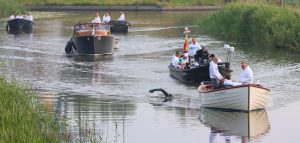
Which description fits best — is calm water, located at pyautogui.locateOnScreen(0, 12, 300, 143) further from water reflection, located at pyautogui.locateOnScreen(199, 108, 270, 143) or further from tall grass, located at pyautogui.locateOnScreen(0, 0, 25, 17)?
tall grass, located at pyautogui.locateOnScreen(0, 0, 25, 17)

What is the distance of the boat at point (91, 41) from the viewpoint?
Result: 48562mm

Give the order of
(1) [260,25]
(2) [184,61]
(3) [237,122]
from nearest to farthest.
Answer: (3) [237,122], (2) [184,61], (1) [260,25]

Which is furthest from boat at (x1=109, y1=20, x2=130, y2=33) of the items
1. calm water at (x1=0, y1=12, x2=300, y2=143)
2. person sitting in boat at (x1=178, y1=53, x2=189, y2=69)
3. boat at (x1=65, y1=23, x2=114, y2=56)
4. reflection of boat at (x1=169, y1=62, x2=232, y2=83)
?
reflection of boat at (x1=169, y1=62, x2=232, y2=83)

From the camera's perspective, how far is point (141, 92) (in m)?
33.5

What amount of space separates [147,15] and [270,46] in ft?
134

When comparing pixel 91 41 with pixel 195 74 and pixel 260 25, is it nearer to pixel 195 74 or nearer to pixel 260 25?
pixel 260 25

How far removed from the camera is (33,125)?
19984mm

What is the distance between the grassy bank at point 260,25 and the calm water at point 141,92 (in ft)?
5.10

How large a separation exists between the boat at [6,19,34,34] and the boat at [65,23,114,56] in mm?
18324

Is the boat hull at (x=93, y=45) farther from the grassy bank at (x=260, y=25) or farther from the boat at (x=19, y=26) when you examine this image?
the boat at (x=19, y=26)

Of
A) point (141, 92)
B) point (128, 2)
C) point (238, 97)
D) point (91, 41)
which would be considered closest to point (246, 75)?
point (238, 97)

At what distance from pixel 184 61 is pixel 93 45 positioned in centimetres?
1256

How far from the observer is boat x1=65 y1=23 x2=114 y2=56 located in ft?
159

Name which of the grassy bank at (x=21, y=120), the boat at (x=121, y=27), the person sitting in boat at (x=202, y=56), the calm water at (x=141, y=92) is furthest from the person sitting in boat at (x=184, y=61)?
the boat at (x=121, y=27)
